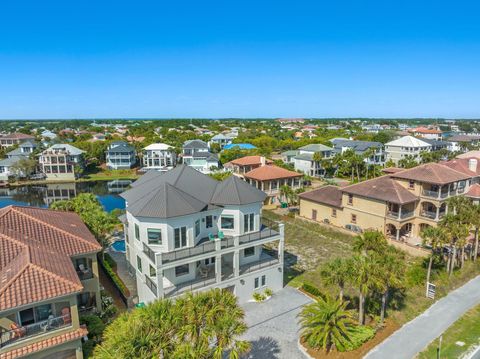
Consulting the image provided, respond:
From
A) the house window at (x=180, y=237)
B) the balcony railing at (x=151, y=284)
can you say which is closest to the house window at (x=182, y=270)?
the house window at (x=180, y=237)

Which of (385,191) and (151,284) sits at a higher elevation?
(385,191)

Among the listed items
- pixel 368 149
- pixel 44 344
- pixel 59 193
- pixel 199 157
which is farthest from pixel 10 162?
pixel 368 149

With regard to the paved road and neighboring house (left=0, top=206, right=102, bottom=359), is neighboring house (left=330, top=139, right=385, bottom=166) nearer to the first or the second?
the paved road

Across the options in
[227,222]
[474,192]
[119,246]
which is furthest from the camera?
[474,192]

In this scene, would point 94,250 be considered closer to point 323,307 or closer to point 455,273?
point 323,307

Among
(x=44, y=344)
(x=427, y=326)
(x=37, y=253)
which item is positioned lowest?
(x=427, y=326)

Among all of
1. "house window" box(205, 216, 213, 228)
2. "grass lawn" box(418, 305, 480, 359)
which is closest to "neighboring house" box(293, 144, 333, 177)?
"house window" box(205, 216, 213, 228)

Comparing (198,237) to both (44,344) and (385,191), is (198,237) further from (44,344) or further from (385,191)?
(385,191)
